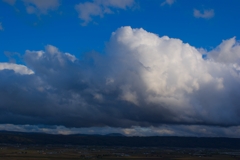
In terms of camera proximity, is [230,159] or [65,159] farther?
[230,159]

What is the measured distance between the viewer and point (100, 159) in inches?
6855

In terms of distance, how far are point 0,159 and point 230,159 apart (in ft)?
417

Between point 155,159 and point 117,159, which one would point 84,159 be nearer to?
point 117,159

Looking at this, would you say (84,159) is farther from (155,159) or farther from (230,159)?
(230,159)

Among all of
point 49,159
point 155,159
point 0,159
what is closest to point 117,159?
point 155,159

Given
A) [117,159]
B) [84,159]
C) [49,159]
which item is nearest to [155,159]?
[117,159]

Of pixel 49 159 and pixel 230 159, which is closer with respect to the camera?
pixel 49 159

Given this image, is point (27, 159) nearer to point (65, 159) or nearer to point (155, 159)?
point (65, 159)

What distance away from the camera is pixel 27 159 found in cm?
16900

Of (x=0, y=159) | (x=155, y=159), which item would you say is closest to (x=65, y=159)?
(x=0, y=159)

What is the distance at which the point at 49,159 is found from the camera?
557 ft

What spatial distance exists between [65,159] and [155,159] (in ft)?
163

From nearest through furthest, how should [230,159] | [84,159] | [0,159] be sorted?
[0,159]
[84,159]
[230,159]

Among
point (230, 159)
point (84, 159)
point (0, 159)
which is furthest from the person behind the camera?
point (230, 159)
